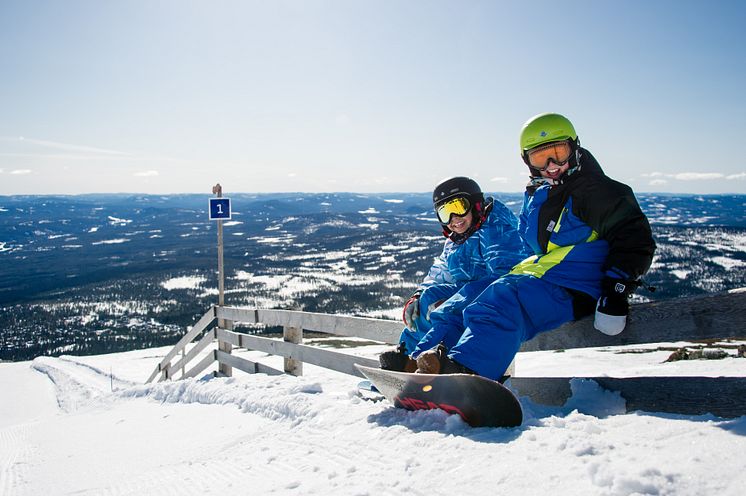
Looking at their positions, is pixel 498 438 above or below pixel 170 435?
A: above

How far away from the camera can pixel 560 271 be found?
99.5 inches

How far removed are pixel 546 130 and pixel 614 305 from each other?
1119 mm

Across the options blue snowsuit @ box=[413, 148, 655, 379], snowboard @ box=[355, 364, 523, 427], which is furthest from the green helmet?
snowboard @ box=[355, 364, 523, 427]

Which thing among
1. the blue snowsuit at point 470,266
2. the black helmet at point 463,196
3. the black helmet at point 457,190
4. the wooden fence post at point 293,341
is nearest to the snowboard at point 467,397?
the blue snowsuit at point 470,266

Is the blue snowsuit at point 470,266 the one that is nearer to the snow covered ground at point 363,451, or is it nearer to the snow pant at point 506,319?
the snow pant at point 506,319

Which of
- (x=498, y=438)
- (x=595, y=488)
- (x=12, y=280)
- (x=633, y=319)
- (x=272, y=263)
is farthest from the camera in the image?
(x=272, y=263)

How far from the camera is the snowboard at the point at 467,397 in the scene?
2.20 metres

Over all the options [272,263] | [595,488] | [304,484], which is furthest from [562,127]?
[272,263]

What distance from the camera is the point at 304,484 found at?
2.12m

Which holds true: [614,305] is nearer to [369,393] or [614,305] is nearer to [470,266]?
[470,266]

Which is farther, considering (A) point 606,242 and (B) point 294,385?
(B) point 294,385

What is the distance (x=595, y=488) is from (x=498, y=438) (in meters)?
0.63

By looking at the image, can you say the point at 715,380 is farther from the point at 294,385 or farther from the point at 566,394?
the point at 294,385

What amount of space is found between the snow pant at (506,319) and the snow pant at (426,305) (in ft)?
2.51
